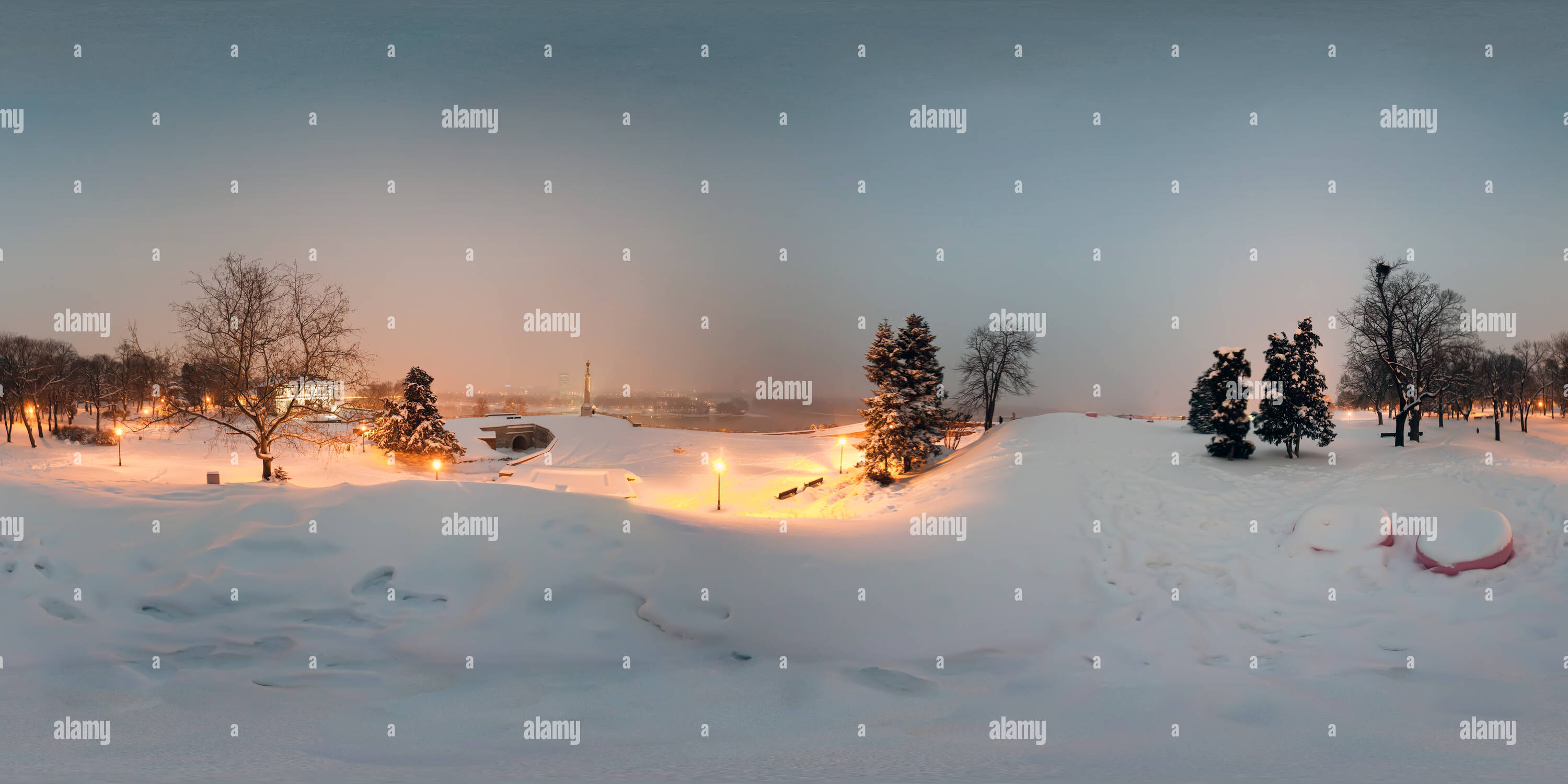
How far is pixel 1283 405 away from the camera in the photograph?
83.7 feet

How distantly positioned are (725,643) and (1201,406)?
37592mm

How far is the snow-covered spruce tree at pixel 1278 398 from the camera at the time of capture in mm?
25297

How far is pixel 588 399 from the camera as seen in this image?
181ft

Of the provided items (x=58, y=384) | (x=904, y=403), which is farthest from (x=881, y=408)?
(x=58, y=384)

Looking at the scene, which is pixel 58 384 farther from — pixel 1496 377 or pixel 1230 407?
pixel 1496 377

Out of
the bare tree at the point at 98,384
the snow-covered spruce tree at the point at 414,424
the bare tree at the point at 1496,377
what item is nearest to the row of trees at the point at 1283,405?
the bare tree at the point at 1496,377

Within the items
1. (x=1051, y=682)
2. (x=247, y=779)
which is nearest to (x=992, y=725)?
(x=1051, y=682)

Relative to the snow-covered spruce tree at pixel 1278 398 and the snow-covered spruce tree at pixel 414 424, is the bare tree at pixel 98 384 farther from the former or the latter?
the snow-covered spruce tree at pixel 1278 398

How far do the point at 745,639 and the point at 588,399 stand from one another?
48.6 meters

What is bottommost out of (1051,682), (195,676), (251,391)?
(1051,682)

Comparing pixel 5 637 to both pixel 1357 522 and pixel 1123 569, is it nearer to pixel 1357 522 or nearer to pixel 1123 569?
pixel 1123 569

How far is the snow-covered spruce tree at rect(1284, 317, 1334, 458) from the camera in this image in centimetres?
2519

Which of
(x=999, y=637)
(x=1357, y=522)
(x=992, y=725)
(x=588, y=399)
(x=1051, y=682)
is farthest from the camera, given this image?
(x=588, y=399)

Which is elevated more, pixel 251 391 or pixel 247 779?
pixel 251 391
